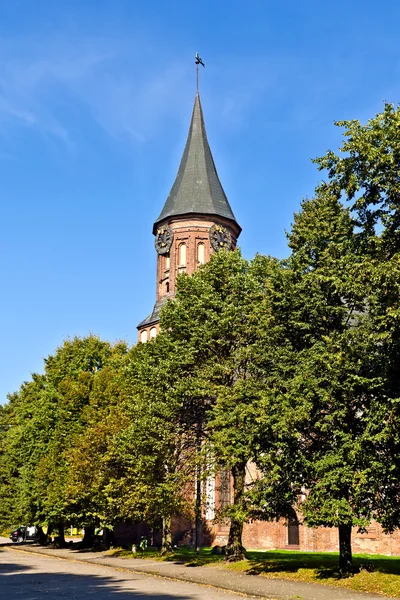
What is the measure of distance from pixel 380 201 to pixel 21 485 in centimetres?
3644

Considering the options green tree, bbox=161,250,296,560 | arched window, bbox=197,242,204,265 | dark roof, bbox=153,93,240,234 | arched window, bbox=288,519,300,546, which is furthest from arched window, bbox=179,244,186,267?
green tree, bbox=161,250,296,560

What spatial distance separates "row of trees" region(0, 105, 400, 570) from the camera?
1883cm

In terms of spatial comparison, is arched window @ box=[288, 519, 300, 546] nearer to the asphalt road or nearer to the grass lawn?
the grass lawn

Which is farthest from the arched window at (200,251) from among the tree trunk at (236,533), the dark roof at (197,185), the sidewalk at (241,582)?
the tree trunk at (236,533)

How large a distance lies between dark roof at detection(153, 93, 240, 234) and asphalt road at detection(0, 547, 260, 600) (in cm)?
3945

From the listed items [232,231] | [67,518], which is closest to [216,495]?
[67,518]

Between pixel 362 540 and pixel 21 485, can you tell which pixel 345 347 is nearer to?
pixel 362 540

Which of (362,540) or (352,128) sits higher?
(352,128)

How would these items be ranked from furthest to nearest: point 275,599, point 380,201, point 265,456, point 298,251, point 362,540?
point 362,540 → point 298,251 → point 265,456 → point 380,201 → point 275,599

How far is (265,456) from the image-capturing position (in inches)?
834

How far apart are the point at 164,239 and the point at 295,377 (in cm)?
4225

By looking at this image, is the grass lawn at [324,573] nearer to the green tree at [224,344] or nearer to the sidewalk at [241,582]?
the sidewalk at [241,582]

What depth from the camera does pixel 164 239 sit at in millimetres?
61375

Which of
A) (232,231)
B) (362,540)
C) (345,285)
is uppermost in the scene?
(232,231)
